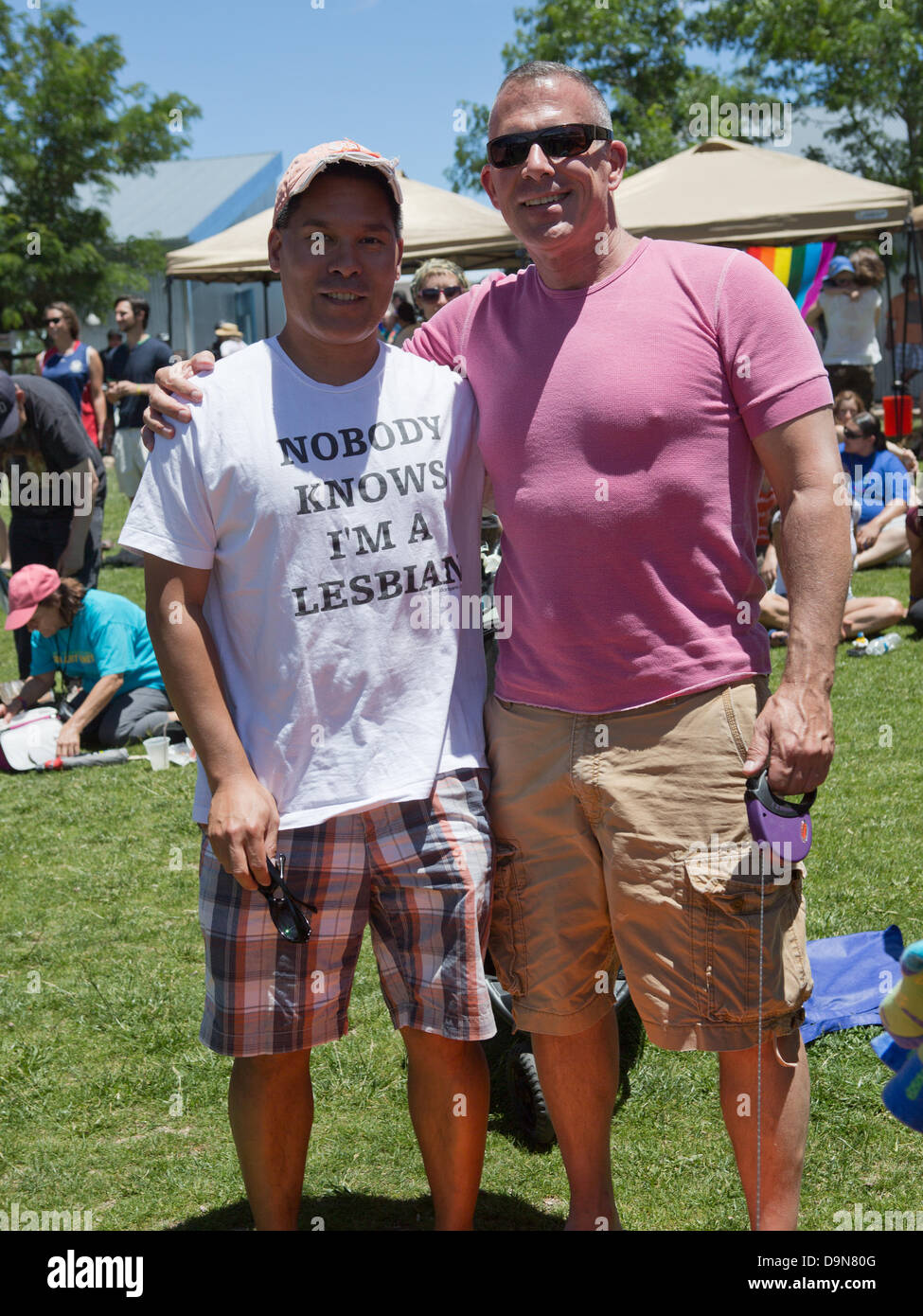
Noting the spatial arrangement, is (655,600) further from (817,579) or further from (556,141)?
(556,141)

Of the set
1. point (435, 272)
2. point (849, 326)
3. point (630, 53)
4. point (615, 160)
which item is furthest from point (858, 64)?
point (615, 160)

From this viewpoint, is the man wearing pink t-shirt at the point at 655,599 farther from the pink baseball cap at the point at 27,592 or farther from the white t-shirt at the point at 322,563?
the pink baseball cap at the point at 27,592

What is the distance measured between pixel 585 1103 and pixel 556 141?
1979 mm

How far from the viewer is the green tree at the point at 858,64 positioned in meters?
23.2

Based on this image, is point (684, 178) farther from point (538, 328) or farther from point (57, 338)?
point (538, 328)

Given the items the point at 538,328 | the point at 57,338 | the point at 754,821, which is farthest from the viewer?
the point at 57,338

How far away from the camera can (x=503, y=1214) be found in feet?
9.78

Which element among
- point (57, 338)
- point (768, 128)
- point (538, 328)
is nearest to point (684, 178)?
point (57, 338)

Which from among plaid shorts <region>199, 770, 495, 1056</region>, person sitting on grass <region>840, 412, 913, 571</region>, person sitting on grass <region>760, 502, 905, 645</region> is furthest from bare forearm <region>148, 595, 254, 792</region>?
person sitting on grass <region>840, 412, 913, 571</region>

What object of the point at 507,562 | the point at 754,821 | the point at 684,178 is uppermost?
the point at 684,178

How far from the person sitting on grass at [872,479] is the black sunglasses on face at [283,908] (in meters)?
8.27

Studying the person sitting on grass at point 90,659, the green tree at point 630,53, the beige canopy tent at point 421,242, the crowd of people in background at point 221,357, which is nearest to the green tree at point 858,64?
the green tree at point 630,53

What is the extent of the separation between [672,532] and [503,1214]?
1.72 m

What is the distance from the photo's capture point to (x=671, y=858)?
7.86 ft
